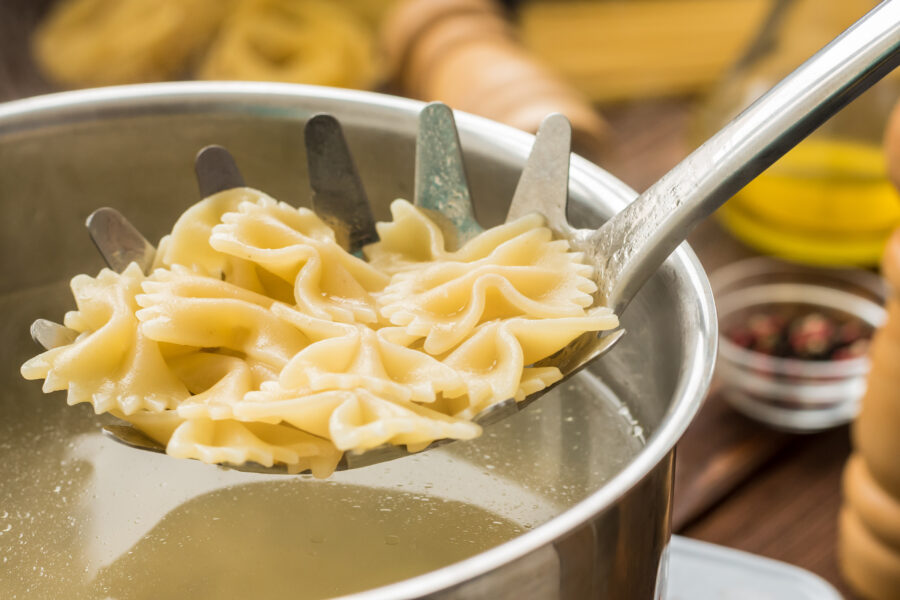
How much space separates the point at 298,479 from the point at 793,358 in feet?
2.40

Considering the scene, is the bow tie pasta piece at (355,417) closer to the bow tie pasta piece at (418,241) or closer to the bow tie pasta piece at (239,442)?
the bow tie pasta piece at (239,442)

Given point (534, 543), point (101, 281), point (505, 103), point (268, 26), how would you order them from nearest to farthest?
point (534, 543), point (101, 281), point (505, 103), point (268, 26)

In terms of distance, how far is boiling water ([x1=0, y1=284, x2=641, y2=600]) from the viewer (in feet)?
2.17

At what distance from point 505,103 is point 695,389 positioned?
911 mm

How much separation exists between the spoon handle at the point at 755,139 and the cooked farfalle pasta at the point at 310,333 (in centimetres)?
5

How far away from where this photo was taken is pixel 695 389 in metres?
0.57

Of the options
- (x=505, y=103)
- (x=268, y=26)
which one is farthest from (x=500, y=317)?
(x=268, y=26)

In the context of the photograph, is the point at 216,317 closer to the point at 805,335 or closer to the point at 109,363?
the point at 109,363

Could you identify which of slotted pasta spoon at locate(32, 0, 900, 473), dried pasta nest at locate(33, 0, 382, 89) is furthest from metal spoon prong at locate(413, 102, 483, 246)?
dried pasta nest at locate(33, 0, 382, 89)

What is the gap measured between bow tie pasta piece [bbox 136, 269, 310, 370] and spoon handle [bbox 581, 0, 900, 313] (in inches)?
8.7

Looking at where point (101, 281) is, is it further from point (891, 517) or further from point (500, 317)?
point (891, 517)

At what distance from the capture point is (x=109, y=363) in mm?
681

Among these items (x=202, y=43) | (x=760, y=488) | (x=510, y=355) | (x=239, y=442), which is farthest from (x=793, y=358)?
(x=202, y=43)

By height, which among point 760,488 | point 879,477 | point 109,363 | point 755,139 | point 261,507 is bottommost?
point 760,488
